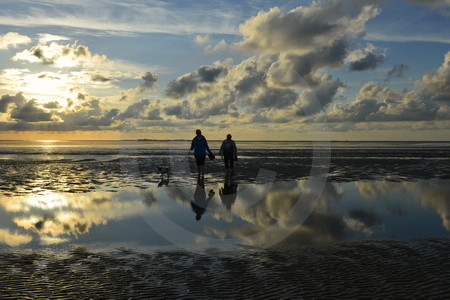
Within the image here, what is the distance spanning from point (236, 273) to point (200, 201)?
7979 mm

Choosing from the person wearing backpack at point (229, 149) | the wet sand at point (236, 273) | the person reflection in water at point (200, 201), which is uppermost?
the person wearing backpack at point (229, 149)

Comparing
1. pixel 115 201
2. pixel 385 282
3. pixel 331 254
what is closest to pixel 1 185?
pixel 115 201

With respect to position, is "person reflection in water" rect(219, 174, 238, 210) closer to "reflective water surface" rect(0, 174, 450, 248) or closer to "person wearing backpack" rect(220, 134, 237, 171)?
"reflective water surface" rect(0, 174, 450, 248)

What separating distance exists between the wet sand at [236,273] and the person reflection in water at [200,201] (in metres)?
4.02

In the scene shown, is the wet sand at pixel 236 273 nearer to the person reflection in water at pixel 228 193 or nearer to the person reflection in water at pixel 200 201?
the person reflection in water at pixel 200 201

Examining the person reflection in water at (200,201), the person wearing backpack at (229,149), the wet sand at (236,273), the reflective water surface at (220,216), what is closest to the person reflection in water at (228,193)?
the reflective water surface at (220,216)

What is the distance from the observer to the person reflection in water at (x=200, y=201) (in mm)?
12320

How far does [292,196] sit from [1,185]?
13.7 m

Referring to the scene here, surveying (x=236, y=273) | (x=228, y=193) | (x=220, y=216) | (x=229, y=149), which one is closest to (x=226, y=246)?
(x=236, y=273)

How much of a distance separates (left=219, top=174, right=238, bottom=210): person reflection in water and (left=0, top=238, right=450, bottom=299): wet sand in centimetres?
571

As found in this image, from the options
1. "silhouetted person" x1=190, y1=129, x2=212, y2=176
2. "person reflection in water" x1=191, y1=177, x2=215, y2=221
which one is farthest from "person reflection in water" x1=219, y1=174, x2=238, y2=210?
"silhouetted person" x1=190, y1=129, x2=212, y2=176

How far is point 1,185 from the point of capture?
1934 cm

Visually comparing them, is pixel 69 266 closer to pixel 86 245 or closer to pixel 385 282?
pixel 86 245

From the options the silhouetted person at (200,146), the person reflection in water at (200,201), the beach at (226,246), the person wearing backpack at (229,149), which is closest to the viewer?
the beach at (226,246)
